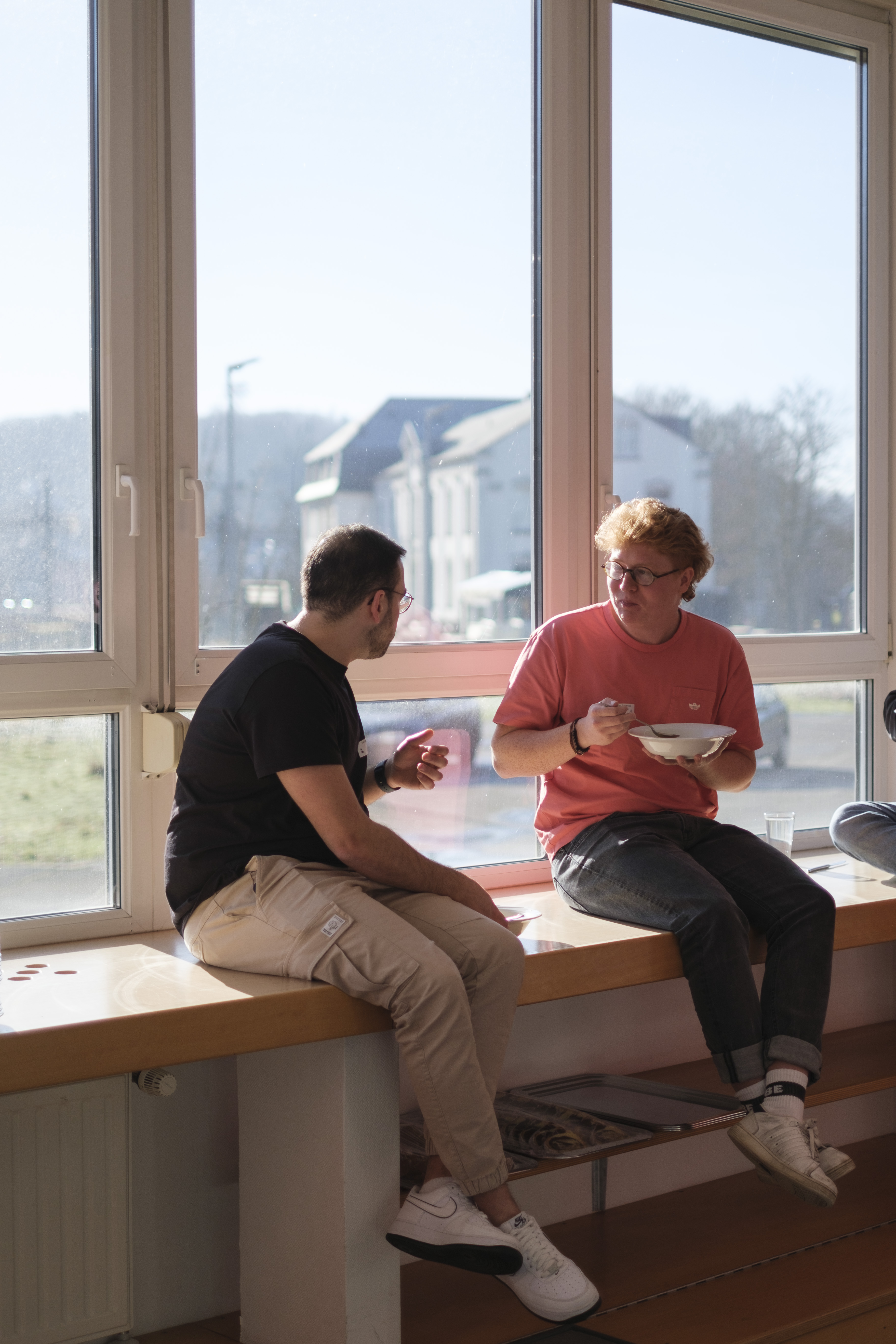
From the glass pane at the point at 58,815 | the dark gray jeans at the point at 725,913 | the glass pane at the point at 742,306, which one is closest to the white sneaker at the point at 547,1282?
the dark gray jeans at the point at 725,913

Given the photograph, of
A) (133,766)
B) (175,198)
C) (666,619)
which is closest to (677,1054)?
(666,619)

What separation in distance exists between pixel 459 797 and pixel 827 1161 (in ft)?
3.52

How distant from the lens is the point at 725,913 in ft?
7.43

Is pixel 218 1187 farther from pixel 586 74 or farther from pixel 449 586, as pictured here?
pixel 586 74

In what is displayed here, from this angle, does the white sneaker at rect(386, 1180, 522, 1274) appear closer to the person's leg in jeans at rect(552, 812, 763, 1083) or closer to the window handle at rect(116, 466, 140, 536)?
the person's leg in jeans at rect(552, 812, 763, 1083)

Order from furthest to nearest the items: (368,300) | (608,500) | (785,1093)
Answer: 1. (608,500)
2. (368,300)
3. (785,1093)

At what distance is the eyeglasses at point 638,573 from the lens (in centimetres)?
251

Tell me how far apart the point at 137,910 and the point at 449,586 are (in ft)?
3.16

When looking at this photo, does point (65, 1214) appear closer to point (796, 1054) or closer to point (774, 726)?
point (796, 1054)

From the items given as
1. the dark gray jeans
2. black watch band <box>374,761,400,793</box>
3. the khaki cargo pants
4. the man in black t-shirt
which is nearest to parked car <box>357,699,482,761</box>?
black watch band <box>374,761,400,793</box>

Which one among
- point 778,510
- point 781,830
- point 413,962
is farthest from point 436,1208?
point 778,510

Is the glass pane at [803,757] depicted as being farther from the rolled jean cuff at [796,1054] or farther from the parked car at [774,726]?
the rolled jean cuff at [796,1054]

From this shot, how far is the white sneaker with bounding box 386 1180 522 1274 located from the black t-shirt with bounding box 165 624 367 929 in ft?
1.81

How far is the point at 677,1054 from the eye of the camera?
2.86 meters
